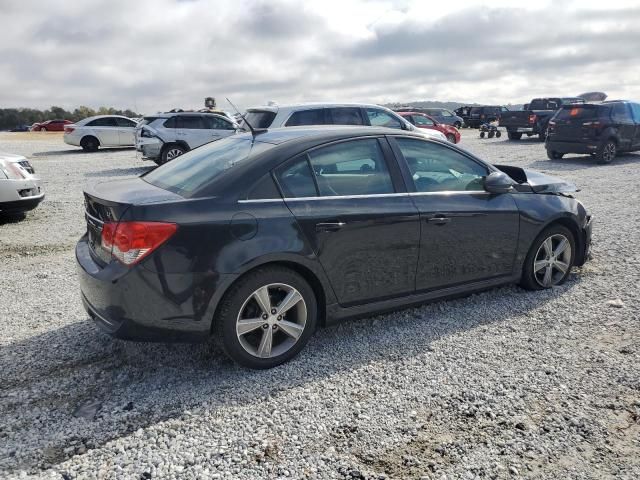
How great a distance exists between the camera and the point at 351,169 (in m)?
3.86

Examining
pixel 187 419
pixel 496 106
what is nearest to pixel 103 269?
pixel 187 419

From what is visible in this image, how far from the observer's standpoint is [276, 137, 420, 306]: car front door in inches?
140

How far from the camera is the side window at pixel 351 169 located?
146 inches

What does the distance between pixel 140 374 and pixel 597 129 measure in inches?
587

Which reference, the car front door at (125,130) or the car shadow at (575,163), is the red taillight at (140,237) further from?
the car front door at (125,130)

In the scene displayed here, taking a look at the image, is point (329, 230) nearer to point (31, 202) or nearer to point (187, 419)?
point (187, 419)

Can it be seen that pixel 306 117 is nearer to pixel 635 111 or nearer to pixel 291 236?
pixel 291 236

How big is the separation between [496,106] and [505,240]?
36252 millimetres

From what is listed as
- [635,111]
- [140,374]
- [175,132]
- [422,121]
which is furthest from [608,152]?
[140,374]

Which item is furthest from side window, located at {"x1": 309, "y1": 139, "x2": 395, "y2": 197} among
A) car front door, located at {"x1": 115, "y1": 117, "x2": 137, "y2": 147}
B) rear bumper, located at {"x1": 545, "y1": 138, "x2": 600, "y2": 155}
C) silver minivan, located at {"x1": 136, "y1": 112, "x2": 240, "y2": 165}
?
car front door, located at {"x1": 115, "y1": 117, "x2": 137, "y2": 147}

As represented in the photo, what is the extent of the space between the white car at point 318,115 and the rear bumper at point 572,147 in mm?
6482

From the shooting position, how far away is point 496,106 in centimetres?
3766

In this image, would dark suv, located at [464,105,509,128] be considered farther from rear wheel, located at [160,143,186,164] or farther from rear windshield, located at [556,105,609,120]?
rear wheel, located at [160,143,186,164]

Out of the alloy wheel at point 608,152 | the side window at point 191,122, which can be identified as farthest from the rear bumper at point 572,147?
the side window at point 191,122
